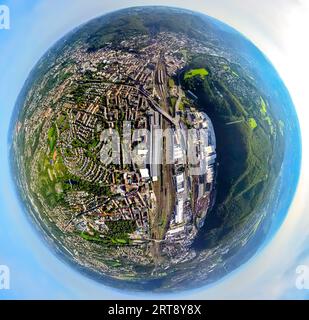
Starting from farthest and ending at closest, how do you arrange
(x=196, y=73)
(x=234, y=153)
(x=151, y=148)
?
(x=196, y=73) → (x=234, y=153) → (x=151, y=148)

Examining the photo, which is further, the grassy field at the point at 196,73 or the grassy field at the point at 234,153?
the grassy field at the point at 196,73

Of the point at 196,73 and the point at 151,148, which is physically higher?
the point at 196,73

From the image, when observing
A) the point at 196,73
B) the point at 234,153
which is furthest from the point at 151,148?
the point at 196,73

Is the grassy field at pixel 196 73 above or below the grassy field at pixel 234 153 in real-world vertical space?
above

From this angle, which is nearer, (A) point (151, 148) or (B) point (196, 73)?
(A) point (151, 148)

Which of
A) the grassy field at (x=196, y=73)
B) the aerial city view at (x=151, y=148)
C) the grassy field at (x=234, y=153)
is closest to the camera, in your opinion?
the aerial city view at (x=151, y=148)

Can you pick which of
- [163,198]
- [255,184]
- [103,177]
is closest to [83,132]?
[103,177]

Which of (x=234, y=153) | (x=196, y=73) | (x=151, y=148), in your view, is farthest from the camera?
(x=196, y=73)

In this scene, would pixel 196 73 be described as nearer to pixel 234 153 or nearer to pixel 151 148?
pixel 234 153
